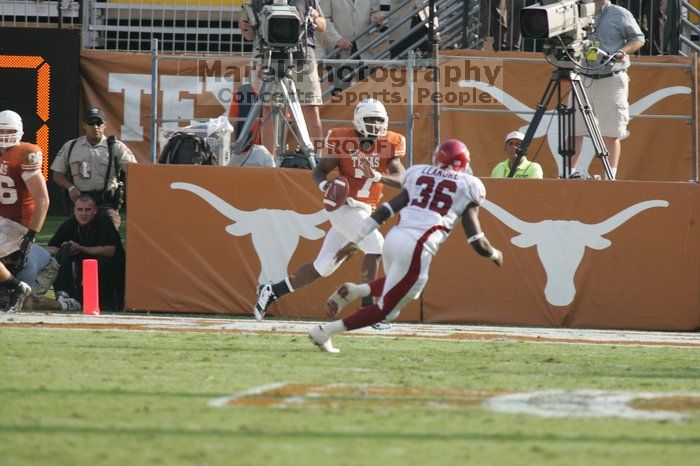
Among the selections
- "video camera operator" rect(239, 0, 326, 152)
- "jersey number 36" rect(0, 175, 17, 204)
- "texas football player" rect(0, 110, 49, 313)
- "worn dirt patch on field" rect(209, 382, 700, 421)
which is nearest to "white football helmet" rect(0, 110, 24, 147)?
"texas football player" rect(0, 110, 49, 313)

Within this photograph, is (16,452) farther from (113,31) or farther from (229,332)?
(113,31)

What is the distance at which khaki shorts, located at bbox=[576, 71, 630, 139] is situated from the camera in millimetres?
12008

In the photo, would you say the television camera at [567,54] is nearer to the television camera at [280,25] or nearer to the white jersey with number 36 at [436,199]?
the television camera at [280,25]

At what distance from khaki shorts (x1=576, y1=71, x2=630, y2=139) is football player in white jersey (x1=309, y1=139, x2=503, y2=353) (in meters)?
3.84

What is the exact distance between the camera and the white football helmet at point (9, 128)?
10773mm

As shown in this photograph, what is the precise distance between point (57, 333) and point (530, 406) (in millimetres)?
4156

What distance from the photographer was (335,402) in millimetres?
6266

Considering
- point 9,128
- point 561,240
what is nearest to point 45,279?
point 9,128

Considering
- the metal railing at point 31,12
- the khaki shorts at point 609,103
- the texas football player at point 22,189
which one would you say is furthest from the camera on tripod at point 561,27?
the metal railing at point 31,12

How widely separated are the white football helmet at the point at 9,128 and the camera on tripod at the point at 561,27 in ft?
15.0

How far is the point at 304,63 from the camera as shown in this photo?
1186 centimetres

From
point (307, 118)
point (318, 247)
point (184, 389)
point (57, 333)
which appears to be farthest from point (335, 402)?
point (307, 118)

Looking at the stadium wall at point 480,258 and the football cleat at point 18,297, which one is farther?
the stadium wall at point 480,258

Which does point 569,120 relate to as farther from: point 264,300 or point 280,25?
point 264,300
